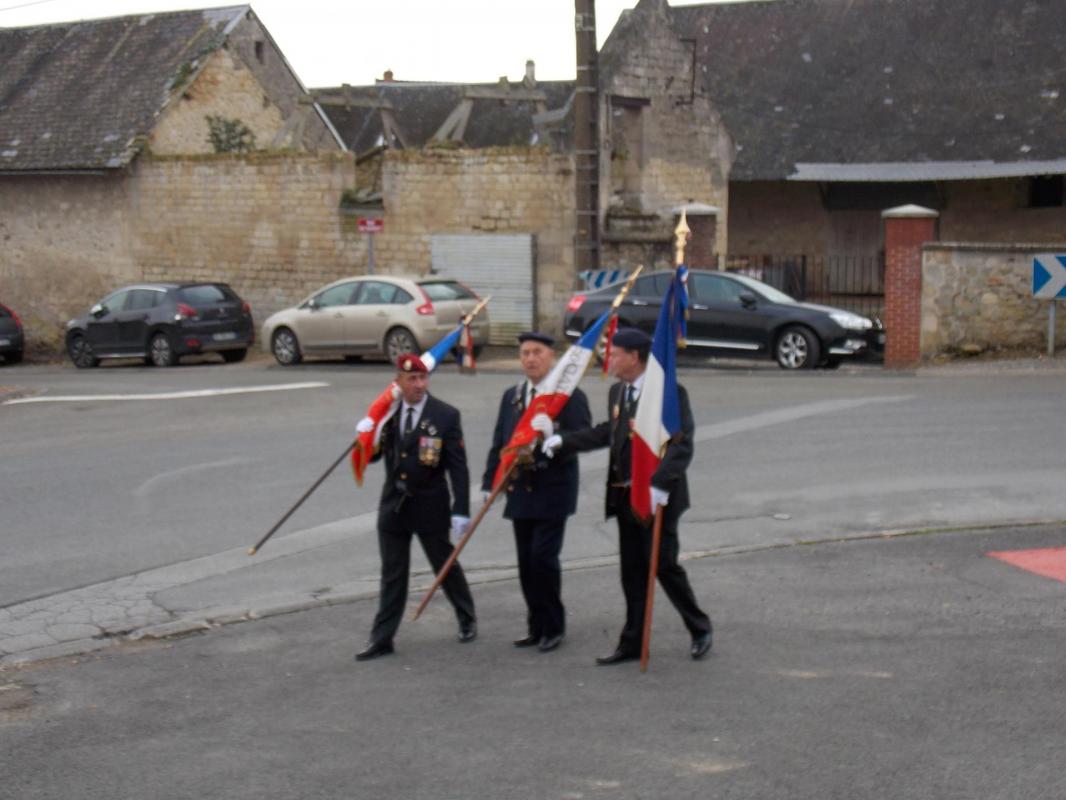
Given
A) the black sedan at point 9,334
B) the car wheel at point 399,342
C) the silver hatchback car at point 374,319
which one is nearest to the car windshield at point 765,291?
the silver hatchback car at point 374,319

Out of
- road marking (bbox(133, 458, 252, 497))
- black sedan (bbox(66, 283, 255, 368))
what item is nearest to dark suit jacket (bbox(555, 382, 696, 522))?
road marking (bbox(133, 458, 252, 497))

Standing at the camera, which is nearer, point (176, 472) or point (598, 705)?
point (598, 705)

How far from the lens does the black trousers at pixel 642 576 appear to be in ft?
23.8

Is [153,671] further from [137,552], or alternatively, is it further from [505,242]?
[505,242]

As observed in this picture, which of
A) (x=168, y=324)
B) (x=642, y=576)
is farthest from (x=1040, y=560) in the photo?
(x=168, y=324)

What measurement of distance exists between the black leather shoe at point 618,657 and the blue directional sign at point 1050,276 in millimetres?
14046

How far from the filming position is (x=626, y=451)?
723cm

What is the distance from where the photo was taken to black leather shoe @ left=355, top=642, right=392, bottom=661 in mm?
7742

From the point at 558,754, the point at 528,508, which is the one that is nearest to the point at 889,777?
the point at 558,754

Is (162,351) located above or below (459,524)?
above

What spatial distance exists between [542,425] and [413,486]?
0.86m

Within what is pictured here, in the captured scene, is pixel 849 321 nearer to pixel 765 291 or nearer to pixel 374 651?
pixel 765 291

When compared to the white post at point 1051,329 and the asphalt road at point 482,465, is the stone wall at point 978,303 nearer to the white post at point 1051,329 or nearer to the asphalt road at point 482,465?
the white post at point 1051,329

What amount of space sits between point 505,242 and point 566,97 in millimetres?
23615
